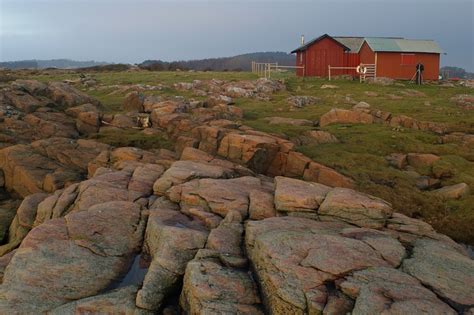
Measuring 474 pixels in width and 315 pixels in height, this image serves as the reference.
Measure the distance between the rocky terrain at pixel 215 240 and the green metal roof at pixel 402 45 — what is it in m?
51.1

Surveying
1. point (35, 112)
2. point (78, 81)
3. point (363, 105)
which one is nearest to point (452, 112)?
point (363, 105)

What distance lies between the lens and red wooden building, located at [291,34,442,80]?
79.4 meters

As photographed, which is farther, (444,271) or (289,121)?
(289,121)

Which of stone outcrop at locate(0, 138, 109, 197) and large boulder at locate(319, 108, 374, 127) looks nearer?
stone outcrop at locate(0, 138, 109, 197)

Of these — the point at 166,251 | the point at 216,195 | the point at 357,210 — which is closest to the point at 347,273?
the point at 357,210

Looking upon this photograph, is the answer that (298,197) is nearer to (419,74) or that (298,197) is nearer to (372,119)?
(372,119)

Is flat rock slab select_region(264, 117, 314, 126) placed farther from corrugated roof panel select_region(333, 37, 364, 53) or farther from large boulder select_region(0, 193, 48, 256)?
corrugated roof panel select_region(333, 37, 364, 53)

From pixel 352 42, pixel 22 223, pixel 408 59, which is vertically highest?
pixel 352 42

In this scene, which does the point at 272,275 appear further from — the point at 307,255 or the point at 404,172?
the point at 404,172

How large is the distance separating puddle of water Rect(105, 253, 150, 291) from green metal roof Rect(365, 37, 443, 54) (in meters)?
69.1

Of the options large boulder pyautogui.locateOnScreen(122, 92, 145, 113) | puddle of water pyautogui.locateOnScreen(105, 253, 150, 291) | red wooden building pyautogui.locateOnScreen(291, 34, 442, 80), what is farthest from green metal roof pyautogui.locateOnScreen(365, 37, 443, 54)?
puddle of water pyautogui.locateOnScreen(105, 253, 150, 291)

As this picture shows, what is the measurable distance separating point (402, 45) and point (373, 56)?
6.62 meters

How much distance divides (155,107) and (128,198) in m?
21.5

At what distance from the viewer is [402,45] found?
8088cm
